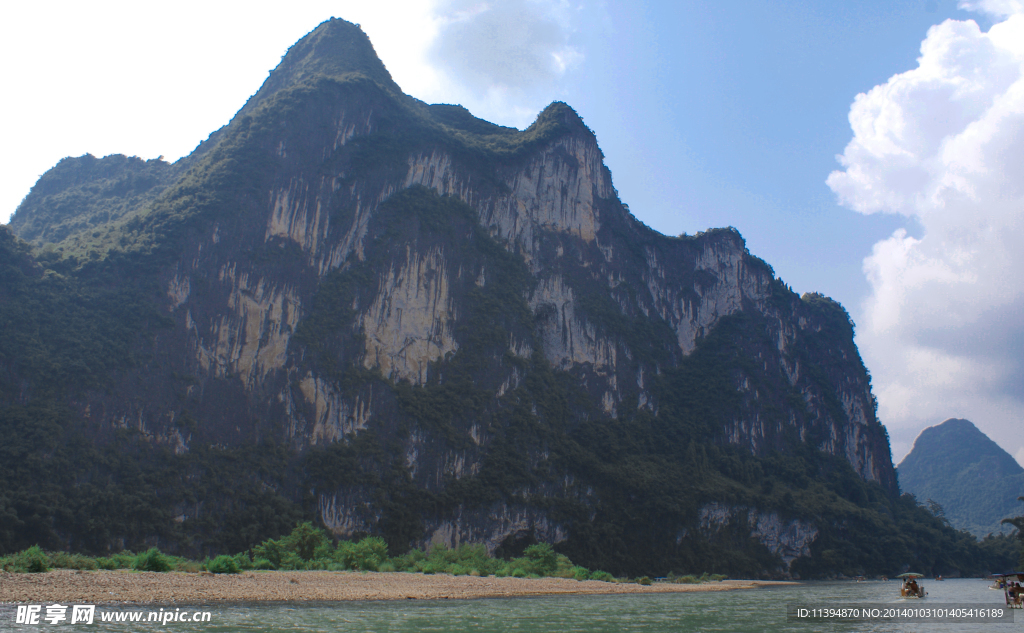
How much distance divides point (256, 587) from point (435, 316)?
48141 millimetres

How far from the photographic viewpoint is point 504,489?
66.5 m

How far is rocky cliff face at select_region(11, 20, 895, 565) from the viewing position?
59.4 meters

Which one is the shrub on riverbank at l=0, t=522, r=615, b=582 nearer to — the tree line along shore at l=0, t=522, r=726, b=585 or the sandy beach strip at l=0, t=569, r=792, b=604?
the tree line along shore at l=0, t=522, r=726, b=585

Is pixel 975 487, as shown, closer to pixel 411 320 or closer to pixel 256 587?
pixel 411 320

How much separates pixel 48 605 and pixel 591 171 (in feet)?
277

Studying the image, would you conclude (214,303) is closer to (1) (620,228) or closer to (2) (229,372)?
(2) (229,372)

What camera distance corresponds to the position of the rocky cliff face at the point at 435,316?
5944 centimetres

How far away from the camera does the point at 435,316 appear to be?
72188 mm

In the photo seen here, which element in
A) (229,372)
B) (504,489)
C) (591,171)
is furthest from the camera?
(591,171)

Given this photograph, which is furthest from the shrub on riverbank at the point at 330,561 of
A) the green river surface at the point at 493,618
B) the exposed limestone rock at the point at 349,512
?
the exposed limestone rock at the point at 349,512

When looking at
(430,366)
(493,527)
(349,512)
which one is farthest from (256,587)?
(430,366)

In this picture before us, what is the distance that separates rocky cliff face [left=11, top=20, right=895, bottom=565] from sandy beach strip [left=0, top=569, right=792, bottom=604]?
25.1 meters

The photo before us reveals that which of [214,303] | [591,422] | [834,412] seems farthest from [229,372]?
[834,412]

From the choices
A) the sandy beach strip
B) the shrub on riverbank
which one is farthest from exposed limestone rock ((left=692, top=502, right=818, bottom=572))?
the sandy beach strip
